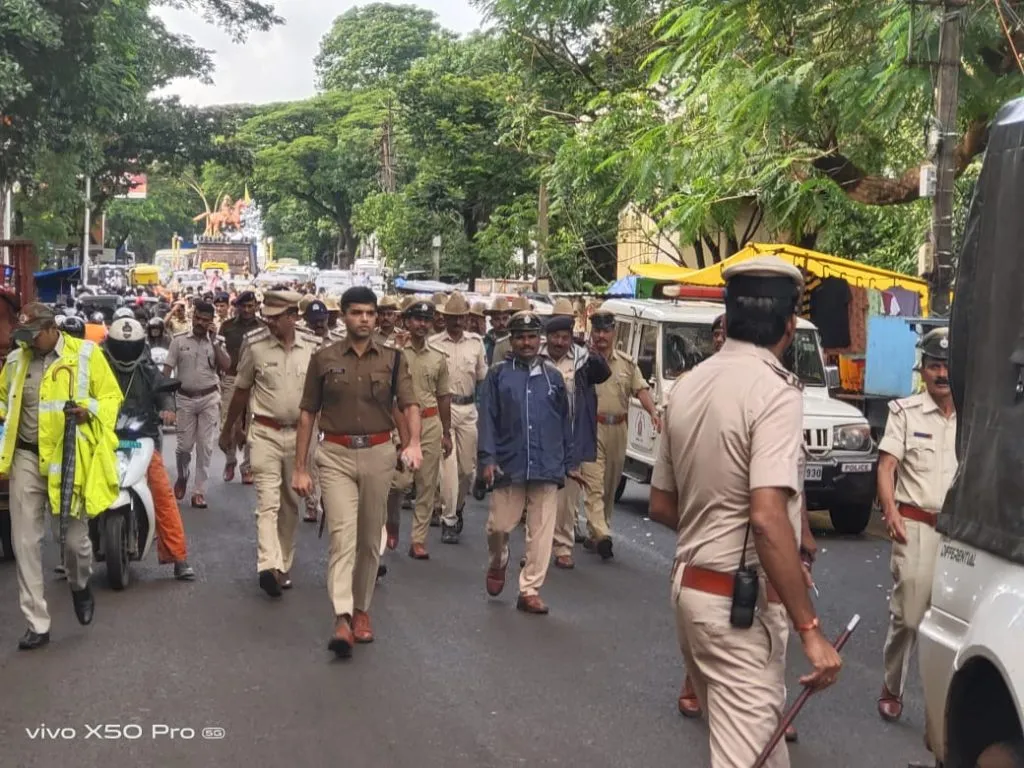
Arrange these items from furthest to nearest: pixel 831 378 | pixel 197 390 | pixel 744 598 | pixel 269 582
A: pixel 197 390, pixel 831 378, pixel 269 582, pixel 744 598

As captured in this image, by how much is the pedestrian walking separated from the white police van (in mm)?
5742

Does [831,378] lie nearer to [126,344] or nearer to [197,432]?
[197,432]

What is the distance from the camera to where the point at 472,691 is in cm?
684

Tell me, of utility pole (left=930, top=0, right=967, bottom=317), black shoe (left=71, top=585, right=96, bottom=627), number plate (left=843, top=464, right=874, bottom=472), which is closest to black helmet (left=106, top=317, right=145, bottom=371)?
black shoe (left=71, top=585, right=96, bottom=627)

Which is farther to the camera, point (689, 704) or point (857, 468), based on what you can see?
point (857, 468)

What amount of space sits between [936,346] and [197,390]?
8.60m

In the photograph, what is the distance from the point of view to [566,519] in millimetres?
10273

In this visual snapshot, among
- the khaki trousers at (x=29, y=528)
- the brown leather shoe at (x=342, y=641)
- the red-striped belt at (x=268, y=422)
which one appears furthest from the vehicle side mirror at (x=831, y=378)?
the khaki trousers at (x=29, y=528)

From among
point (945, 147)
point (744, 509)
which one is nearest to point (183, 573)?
point (744, 509)

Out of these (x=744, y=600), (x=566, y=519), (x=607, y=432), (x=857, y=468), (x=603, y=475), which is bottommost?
(x=566, y=519)

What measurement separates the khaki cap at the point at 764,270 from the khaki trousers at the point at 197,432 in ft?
32.5

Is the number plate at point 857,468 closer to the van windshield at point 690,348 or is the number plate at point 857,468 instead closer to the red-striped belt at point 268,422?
the van windshield at point 690,348

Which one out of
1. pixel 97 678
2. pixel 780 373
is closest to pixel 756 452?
pixel 780 373

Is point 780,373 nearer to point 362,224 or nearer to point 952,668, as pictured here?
point 952,668
